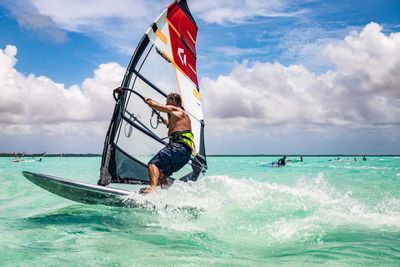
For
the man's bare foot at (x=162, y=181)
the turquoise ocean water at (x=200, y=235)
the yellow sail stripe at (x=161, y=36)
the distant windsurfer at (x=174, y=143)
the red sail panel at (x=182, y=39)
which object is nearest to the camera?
the turquoise ocean water at (x=200, y=235)

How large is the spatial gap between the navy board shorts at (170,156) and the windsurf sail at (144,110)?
0.81m

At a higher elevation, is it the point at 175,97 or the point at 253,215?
the point at 175,97

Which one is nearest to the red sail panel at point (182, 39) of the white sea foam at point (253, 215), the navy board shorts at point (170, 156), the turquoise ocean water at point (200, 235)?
the navy board shorts at point (170, 156)

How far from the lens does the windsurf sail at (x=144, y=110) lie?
5949 millimetres

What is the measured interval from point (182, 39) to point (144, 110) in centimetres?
198

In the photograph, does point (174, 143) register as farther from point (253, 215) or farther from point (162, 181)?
point (253, 215)

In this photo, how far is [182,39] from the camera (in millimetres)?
7477

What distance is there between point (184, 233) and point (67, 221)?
73.1 inches

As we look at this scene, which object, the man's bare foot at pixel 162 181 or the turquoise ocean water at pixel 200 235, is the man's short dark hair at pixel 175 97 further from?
the turquoise ocean water at pixel 200 235

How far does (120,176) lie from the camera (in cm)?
605

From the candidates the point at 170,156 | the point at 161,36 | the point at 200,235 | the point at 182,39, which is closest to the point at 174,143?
the point at 170,156

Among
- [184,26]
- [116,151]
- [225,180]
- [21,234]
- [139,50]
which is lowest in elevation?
[21,234]

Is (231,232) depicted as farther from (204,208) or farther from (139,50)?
(139,50)

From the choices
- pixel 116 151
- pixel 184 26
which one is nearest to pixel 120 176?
pixel 116 151
